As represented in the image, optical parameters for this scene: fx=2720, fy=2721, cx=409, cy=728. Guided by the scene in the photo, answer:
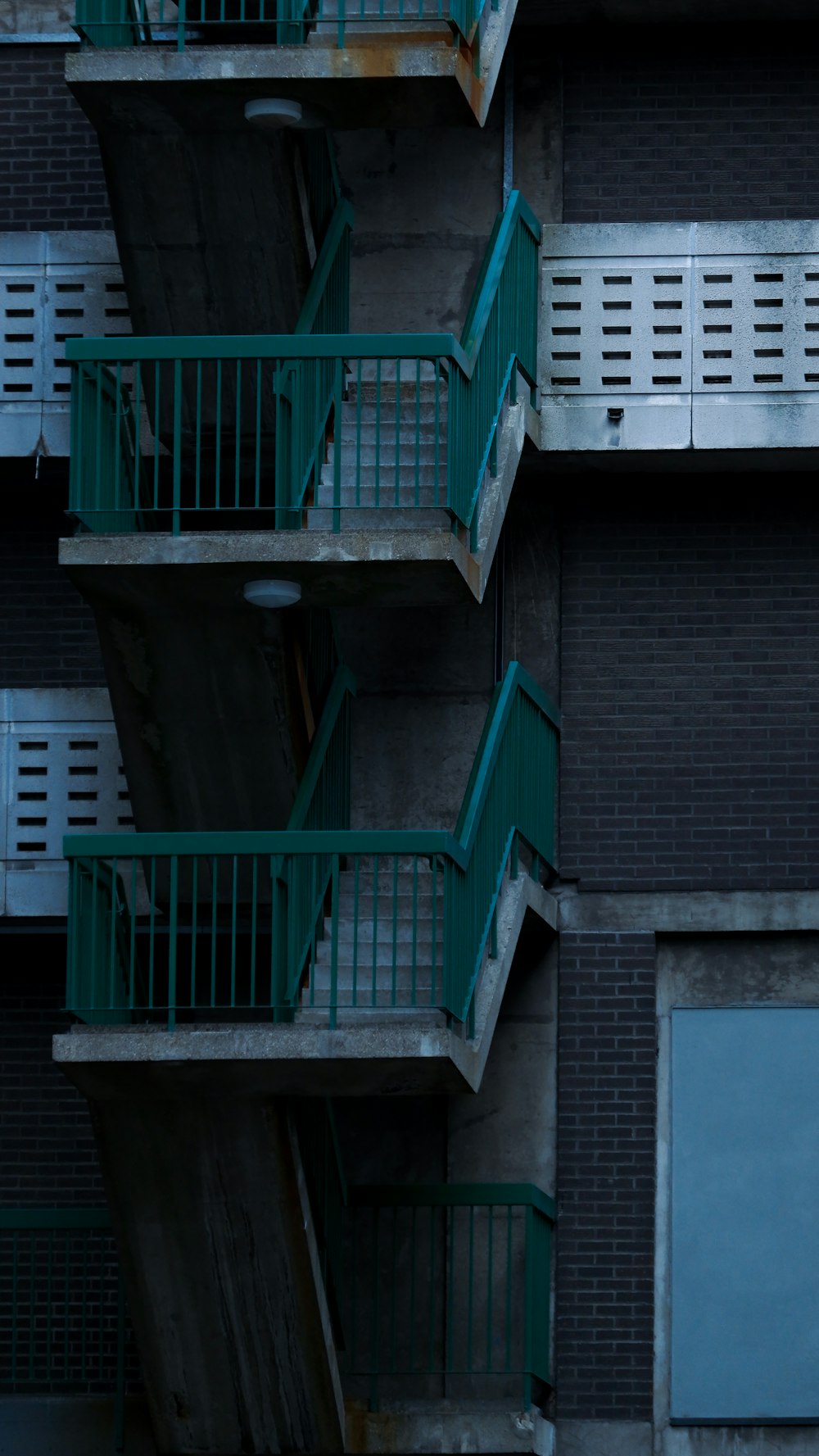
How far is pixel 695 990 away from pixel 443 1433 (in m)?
2.86

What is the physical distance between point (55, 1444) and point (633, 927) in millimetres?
4236

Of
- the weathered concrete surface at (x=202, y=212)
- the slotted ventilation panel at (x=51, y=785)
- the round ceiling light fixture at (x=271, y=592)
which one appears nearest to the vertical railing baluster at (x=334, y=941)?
the round ceiling light fixture at (x=271, y=592)

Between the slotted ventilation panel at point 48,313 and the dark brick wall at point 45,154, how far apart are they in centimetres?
23

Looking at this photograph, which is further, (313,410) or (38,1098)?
(38,1098)

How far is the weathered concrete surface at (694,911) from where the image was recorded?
15.1m

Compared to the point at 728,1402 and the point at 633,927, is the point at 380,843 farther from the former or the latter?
the point at 728,1402

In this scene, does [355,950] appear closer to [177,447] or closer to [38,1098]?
[177,447]

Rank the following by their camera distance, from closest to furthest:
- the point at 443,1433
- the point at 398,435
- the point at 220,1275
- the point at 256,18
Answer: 1. the point at 398,435
2. the point at 220,1275
3. the point at 443,1433
4. the point at 256,18

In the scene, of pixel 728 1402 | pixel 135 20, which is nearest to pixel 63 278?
pixel 135 20

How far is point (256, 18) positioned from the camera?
1496 cm

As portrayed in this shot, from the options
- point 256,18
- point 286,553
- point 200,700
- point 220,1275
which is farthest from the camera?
point 256,18

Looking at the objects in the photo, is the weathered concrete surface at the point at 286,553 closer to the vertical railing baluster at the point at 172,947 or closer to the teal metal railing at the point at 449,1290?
the vertical railing baluster at the point at 172,947

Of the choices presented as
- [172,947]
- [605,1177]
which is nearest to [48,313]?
[172,947]

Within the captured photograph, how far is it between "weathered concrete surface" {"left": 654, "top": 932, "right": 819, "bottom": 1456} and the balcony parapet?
2.87 meters
